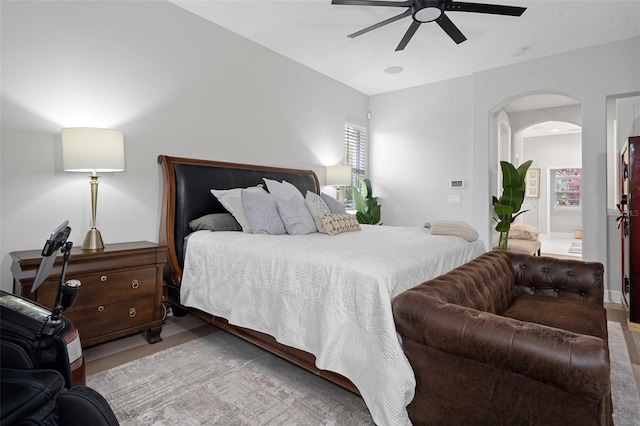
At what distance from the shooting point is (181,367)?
7.07ft

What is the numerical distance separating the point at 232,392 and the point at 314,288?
0.77 meters

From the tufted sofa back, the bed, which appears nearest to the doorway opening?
the tufted sofa back

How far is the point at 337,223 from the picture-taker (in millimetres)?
2789

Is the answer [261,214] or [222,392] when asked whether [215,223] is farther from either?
[222,392]

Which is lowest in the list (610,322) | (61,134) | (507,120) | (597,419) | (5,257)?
(610,322)

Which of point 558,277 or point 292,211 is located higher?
point 292,211

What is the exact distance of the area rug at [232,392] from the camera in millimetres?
1662

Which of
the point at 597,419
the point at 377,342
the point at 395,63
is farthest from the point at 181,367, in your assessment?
the point at 395,63

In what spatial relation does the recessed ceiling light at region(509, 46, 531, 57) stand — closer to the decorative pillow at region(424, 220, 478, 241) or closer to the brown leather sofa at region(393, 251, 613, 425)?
the decorative pillow at region(424, 220, 478, 241)

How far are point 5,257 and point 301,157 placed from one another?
3.16 metres

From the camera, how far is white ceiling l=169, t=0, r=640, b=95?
10.5ft

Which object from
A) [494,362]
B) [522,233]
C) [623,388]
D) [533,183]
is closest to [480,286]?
[494,362]

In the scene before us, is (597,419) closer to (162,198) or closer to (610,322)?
(610,322)

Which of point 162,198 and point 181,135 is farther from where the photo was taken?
point 181,135
